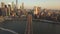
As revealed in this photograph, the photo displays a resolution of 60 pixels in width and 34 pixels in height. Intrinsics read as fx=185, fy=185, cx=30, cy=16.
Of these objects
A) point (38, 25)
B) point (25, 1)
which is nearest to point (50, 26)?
point (38, 25)

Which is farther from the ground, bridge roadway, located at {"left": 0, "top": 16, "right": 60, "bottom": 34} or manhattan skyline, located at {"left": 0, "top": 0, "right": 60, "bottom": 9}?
manhattan skyline, located at {"left": 0, "top": 0, "right": 60, "bottom": 9}

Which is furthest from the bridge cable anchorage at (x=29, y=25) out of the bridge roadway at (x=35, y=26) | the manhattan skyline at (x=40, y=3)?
the manhattan skyline at (x=40, y=3)

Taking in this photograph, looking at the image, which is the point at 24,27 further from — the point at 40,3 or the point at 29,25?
the point at 40,3

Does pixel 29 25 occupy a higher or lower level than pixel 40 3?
lower

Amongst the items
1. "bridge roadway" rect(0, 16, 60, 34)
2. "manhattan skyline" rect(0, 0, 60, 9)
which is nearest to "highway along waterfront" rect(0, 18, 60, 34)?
"bridge roadway" rect(0, 16, 60, 34)

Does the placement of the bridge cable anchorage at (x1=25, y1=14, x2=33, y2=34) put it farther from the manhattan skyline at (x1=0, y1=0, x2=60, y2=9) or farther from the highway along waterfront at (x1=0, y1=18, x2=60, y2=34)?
the manhattan skyline at (x1=0, y1=0, x2=60, y2=9)

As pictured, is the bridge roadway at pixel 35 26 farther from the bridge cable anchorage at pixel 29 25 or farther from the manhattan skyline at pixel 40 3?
the manhattan skyline at pixel 40 3

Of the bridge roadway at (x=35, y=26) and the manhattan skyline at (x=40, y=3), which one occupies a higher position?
the manhattan skyline at (x=40, y=3)

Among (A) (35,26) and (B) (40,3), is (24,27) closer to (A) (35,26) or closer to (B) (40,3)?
(A) (35,26)

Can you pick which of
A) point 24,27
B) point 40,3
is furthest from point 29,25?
point 40,3
